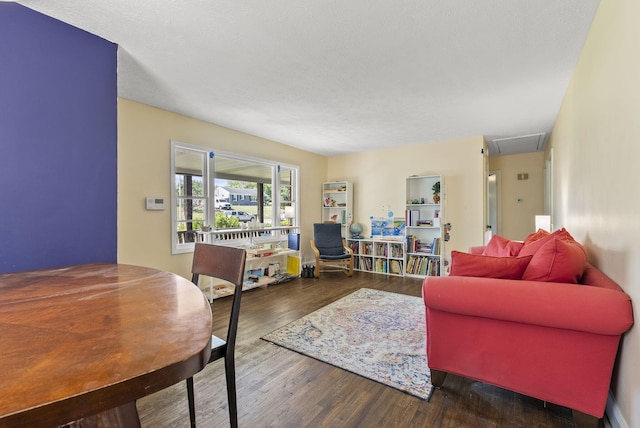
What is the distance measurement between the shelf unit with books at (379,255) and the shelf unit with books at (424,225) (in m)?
0.18

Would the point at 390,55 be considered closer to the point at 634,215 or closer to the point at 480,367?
the point at 634,215

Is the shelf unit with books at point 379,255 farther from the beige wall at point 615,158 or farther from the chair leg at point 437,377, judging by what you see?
the chair leg at point 437,377

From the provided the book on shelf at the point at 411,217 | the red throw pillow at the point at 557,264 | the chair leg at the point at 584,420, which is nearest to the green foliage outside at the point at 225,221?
the book on shelf at the point at 411,217

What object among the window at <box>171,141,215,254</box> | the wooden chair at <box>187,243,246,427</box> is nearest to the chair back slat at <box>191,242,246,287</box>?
the wooden chair at <box>187,243,246,427</box>

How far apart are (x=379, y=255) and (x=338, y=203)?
1.40 metres

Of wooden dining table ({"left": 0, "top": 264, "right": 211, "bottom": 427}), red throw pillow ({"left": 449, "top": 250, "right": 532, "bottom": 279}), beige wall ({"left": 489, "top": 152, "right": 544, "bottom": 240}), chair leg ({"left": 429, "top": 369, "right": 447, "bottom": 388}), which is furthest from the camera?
beige wall ({"left": 489, "top": 152, "right": 544, "bottom": 240})

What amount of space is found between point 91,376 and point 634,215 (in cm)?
202

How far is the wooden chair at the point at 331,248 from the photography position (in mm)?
5258

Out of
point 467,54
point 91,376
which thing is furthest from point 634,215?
point 91,376

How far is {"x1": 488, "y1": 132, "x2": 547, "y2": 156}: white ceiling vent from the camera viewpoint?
15.8ft

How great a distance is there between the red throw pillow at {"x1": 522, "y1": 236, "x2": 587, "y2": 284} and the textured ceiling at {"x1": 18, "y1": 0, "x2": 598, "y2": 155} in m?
1.46

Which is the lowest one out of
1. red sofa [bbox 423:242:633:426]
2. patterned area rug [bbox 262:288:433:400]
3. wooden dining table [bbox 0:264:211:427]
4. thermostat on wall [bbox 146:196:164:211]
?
patterned area rug [bbox 262:288:433:400]

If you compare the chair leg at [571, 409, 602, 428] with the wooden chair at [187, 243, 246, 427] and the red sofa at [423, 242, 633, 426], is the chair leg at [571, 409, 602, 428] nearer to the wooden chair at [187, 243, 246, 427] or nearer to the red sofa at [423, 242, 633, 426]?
the red sofa at [423, 242, 633, 426]

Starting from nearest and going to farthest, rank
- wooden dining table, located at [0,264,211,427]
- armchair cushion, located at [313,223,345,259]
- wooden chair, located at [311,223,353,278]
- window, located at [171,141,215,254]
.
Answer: wooden dining table, located at [0,264,211,427] → window, located at [171,141,215,254] → wooden chair, located at [311,223,353,278] → armchair cushion, located at [313,223,345,259]
